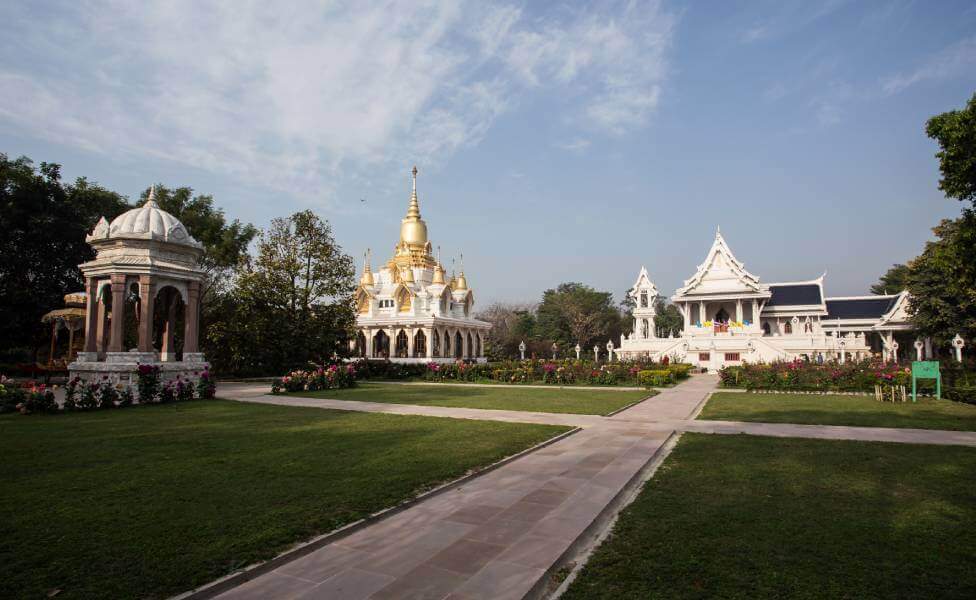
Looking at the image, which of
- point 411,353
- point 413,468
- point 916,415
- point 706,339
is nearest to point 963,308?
point 706,339

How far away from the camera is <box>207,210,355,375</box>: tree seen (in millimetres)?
26844

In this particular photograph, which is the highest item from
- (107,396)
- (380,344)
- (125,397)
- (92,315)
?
(92,315)

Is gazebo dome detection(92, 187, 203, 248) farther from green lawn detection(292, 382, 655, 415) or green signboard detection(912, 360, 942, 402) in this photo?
green signboard detection(912, 360, 942, 402)

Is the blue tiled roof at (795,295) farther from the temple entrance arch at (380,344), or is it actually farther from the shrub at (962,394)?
the temple entrance arch at (380,344)

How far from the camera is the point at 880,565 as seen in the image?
4.62 meters

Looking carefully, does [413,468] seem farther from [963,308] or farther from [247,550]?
[963,308]

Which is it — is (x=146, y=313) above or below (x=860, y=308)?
below

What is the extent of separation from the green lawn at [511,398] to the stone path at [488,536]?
5445 millimetres

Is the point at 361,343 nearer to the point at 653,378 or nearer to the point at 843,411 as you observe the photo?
the point at 653,378

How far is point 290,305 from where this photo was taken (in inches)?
1106

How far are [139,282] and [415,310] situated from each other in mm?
23697

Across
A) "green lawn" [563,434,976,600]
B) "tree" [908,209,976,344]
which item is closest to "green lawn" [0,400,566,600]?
"green lawn" [563,434,976,600]

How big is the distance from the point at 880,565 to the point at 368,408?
44.8 feet

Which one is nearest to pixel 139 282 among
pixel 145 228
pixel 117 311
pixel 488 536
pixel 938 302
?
pixel 117 311
